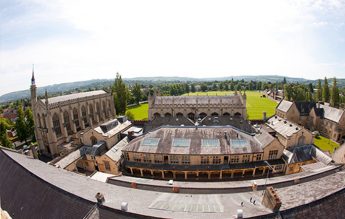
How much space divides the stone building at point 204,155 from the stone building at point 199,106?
2506 cm

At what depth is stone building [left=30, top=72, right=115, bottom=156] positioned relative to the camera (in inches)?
1861

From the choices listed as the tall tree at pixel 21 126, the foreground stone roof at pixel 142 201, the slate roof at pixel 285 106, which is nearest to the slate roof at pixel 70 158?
the foreground stone roof at pixel 142 201

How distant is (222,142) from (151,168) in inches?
514

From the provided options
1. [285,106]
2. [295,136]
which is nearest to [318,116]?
[285,106]

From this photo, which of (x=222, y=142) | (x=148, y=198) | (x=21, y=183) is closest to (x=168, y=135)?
(x=222, y=142)

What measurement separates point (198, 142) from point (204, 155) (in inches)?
111

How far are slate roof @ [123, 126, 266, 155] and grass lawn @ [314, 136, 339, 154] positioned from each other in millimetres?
22896

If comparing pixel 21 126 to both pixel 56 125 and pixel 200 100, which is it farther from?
pixel 200 100

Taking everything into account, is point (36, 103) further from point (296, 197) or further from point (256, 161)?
point (296, 197)

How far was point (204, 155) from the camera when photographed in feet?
110

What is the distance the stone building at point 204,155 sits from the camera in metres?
33.6

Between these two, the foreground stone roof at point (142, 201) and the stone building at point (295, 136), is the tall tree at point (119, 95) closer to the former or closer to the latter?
the stone building at point (295, 136)

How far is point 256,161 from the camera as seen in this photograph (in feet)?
114

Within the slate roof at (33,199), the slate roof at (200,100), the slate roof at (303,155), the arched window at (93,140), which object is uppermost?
the slate roof at (200,100)
